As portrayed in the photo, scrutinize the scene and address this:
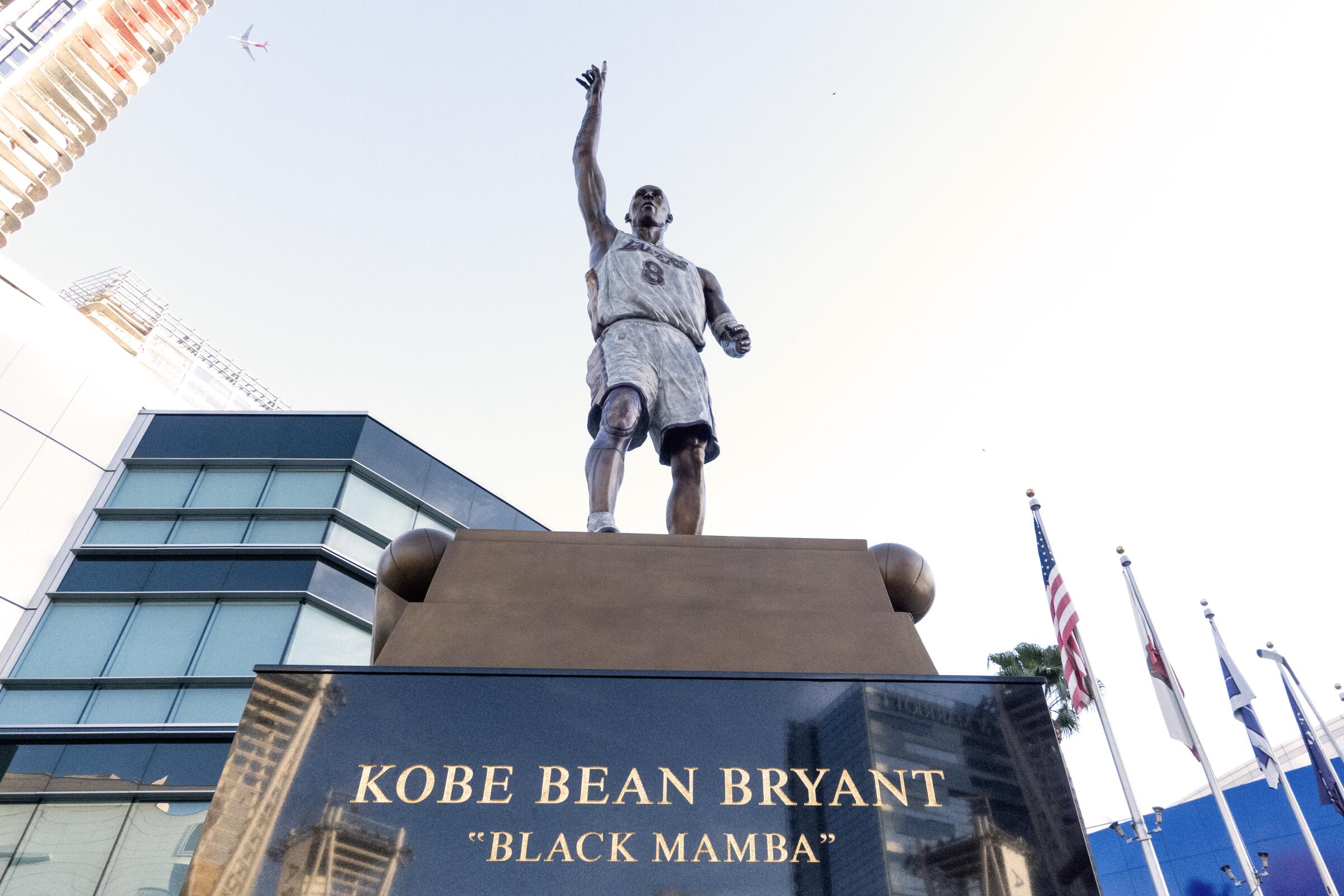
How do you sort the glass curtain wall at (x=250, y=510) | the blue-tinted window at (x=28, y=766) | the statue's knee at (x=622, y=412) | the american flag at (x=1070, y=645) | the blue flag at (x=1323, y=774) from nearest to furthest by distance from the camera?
the statue's knee at (x=622, y=412) < the american flag at (x=1070, y=645) < the blue-tinted window at (x=28, y=766) < the blue flag at (x=1323, y=774) < the glass curtain wall at (x=250, y=510)

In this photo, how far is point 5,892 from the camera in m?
12.9

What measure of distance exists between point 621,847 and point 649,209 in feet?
14.7

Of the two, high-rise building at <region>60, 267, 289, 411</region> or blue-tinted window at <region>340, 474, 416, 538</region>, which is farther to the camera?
high-rise building at <region>60, 267, 289, 411</region>

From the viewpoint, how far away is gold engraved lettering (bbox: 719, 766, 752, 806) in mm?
2432

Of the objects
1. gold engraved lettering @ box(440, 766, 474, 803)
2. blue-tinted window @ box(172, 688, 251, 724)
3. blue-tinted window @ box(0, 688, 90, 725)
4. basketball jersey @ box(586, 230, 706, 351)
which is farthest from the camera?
blue-tinted window @ box(0, 688, 90, 725)

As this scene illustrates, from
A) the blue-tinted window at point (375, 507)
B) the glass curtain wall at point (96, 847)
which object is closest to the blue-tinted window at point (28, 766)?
the glass curtain wall at point (96, 847)

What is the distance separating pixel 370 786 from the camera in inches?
93.4

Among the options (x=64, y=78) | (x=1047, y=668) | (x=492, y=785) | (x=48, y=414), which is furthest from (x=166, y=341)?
(x=492, y=785)

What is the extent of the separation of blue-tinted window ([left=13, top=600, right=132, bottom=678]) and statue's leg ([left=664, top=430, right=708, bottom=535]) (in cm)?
1547

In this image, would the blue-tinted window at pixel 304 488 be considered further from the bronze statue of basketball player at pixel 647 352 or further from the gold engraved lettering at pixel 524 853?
the gold engraved lettering at pixel 524 853

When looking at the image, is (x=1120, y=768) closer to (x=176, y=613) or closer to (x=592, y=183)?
(x=592, y=183)

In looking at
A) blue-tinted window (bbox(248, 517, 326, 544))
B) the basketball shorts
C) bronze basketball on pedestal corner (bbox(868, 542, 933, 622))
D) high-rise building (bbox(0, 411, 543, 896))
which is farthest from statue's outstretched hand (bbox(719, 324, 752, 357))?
blue-tinted window (bbox(248, 517, 326, 544))

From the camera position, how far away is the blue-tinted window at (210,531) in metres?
17.9

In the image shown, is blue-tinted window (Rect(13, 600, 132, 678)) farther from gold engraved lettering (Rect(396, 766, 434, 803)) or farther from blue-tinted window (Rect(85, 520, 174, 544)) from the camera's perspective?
gold engraved lettering (Rect(396, 766, 434, 803))
